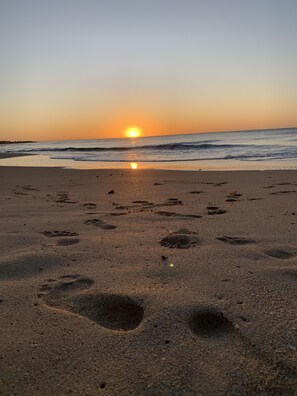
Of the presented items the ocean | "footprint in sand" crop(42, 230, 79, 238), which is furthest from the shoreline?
"footprint in sand" crop(42, 230, 79, 238)

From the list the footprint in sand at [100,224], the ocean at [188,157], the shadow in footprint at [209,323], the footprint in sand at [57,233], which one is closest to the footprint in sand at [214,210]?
the footprint in sand at [100,224]

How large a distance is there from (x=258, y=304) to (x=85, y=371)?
109 cm

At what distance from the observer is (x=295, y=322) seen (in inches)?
79.7

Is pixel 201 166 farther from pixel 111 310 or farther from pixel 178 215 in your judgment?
pixel 111 310

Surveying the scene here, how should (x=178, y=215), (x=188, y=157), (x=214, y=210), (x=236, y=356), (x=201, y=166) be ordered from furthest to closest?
(x=188, y=157), (x=201, y=166), (x=214, y=210), (x=178, y=215), (x=236, y=356)

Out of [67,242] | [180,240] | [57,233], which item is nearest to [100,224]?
[57,233]

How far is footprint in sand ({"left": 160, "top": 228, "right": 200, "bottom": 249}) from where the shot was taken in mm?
3357

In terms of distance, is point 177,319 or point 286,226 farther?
point 286,226

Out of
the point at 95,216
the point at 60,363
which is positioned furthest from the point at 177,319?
the point at 95,216

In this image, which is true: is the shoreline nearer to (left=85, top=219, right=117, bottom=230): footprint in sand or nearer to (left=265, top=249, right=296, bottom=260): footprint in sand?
(left=85, top=219, right=117, bottom=230): footprint in sand

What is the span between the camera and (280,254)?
308cm

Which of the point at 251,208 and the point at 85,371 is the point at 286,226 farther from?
the point at 85,371

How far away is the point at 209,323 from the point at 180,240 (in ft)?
4.77

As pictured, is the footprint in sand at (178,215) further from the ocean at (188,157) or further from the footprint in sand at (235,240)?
the ocean at (188,157)
